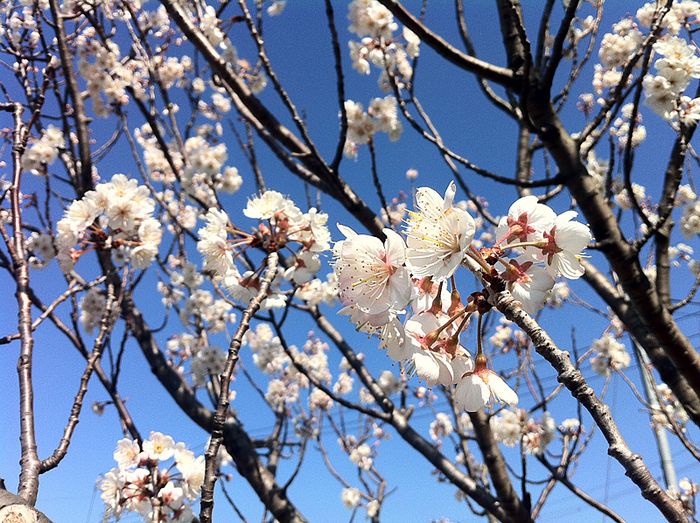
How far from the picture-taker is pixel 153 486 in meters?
1.93

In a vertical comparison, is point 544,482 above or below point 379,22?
below

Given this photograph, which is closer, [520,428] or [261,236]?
[261,236]

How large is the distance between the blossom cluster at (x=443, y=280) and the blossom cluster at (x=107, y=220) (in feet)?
5.14

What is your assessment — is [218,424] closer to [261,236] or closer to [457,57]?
[261,236]

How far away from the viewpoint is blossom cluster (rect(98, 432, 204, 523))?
1.89 m

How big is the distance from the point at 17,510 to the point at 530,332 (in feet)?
2.70

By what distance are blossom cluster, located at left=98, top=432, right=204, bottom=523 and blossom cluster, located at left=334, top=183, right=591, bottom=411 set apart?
140 centimetres

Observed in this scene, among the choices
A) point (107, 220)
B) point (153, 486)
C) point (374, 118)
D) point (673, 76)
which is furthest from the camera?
point (374, 118)

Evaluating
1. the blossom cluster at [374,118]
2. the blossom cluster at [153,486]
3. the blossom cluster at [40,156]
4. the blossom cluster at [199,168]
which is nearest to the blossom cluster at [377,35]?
the blossom cluster at [374,118]

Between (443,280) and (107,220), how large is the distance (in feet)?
6.04

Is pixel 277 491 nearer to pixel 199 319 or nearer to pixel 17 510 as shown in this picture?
pixel 199 319

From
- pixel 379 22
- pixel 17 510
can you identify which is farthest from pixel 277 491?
pixel 379 22

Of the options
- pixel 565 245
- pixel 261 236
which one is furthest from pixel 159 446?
pixel 565 245

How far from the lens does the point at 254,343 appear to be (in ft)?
22.3
